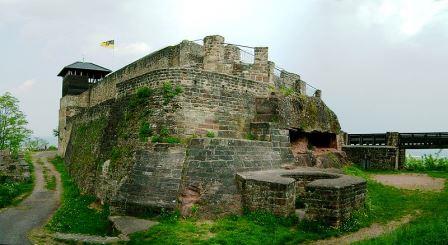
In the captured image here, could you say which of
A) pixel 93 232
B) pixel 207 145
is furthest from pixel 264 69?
pixel 93 232

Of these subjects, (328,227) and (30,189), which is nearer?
(328,227)

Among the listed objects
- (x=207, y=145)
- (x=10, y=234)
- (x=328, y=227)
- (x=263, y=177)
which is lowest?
(x=10, y=234)

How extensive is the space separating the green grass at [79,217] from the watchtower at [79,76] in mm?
18752

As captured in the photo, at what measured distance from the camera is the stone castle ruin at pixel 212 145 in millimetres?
10586

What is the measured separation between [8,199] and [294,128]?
12.0 metres

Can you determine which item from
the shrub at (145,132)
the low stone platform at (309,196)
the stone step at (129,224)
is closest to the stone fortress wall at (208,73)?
the shrub at (145,132)

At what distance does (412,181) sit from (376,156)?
4.65 metres

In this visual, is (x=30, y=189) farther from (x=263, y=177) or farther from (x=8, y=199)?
(x=263, y=177)

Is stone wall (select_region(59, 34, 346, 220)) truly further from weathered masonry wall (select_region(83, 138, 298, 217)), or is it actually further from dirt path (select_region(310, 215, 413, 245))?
dirt path (select_region(310, 215, 413, 245))

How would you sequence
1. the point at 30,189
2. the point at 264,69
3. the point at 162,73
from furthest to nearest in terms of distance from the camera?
the point at 30,189 → the point at 264,69 → the point at 162,73

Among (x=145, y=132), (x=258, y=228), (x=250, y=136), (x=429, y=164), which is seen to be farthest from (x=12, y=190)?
(x=429, y=164)

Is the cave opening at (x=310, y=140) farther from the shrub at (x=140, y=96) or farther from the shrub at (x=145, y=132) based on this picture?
the shrub at (x=145, y=132)

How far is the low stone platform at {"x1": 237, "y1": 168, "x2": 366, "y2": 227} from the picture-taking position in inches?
374

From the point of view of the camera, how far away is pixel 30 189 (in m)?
18.4
